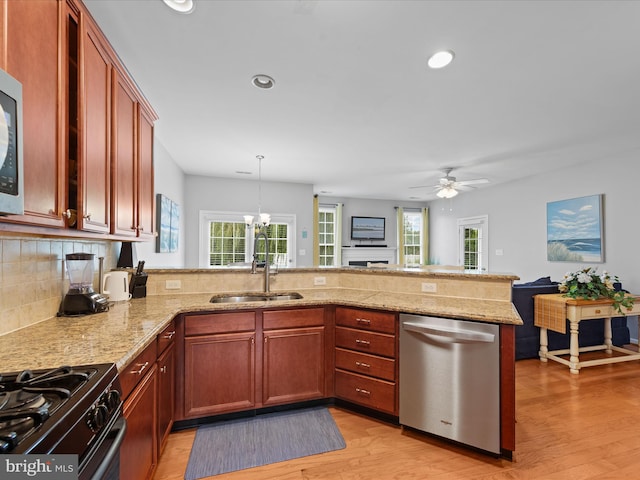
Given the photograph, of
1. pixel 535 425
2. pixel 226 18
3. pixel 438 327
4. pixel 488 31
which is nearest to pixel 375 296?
pixel 438 327

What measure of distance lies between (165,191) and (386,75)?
10.4 feet

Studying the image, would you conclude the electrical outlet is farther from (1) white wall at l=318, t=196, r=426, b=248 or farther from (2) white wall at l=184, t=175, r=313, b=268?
(1) white wall at l=318, t=196, r=426, b=248

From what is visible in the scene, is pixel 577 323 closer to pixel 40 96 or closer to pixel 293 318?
pixel 293 318

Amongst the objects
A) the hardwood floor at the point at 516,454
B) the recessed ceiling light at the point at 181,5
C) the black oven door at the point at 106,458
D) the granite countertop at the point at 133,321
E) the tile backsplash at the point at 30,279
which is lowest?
the hardwood floor at the point at 516,454

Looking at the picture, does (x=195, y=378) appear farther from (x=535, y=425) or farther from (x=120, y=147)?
(x=535, y=425)

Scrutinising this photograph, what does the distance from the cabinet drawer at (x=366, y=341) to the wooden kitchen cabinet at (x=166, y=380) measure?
1165 mm

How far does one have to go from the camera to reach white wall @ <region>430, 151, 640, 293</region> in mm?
4148

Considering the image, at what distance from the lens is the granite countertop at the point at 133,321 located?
1.15 m

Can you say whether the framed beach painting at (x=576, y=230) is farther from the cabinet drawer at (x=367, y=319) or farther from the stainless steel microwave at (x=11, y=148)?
the stainless steel microwave at (x=11, y=148)

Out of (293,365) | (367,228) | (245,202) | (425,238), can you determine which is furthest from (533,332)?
(425,238)

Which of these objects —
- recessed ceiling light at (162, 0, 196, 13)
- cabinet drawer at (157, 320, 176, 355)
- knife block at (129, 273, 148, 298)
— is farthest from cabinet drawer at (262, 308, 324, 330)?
recessed ceiling light at (162, 0, 196, 13)

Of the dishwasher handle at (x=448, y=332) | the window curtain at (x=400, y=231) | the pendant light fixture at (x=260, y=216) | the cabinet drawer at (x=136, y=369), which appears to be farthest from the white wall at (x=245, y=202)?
the dishwasher handle at (x=448, y=332)

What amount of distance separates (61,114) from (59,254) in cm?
97

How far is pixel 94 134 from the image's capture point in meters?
1.47
